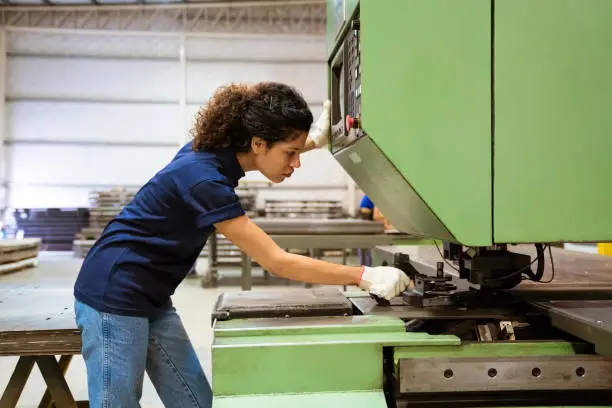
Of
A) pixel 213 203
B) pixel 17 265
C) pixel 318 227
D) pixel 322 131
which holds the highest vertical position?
pixel 322 131

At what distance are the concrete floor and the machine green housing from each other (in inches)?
53.1

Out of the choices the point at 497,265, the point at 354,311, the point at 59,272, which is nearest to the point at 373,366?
the point at 354,311

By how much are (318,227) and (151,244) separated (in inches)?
134

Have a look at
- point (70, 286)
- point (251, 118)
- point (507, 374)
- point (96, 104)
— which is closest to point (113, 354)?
point (251, 118)

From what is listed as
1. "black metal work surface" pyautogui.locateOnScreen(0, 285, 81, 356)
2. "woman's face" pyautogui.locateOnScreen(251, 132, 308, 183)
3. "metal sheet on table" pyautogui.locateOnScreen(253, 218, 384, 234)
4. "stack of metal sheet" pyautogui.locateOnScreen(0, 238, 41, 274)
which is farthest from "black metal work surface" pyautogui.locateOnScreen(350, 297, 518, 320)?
"stack of metal sheet" pyautogui.locateOnScreen(0, 238, 41, 274)

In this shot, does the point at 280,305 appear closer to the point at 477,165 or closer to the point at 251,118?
the point at 251,118

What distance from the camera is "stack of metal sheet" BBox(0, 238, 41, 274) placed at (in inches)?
190

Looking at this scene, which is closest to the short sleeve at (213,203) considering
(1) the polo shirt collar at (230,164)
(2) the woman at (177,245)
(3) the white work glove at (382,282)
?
(2) the woman at (177,245)

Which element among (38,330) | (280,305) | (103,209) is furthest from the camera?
(103,209)

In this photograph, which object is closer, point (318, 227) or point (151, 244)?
point (151, 244)

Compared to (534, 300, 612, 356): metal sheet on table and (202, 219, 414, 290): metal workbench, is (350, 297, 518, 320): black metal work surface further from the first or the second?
(202, 219, 414, 290): metal workbench

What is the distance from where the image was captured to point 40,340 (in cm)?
159

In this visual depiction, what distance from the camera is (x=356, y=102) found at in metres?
1.16

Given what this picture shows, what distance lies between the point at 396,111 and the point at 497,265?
0.53m
